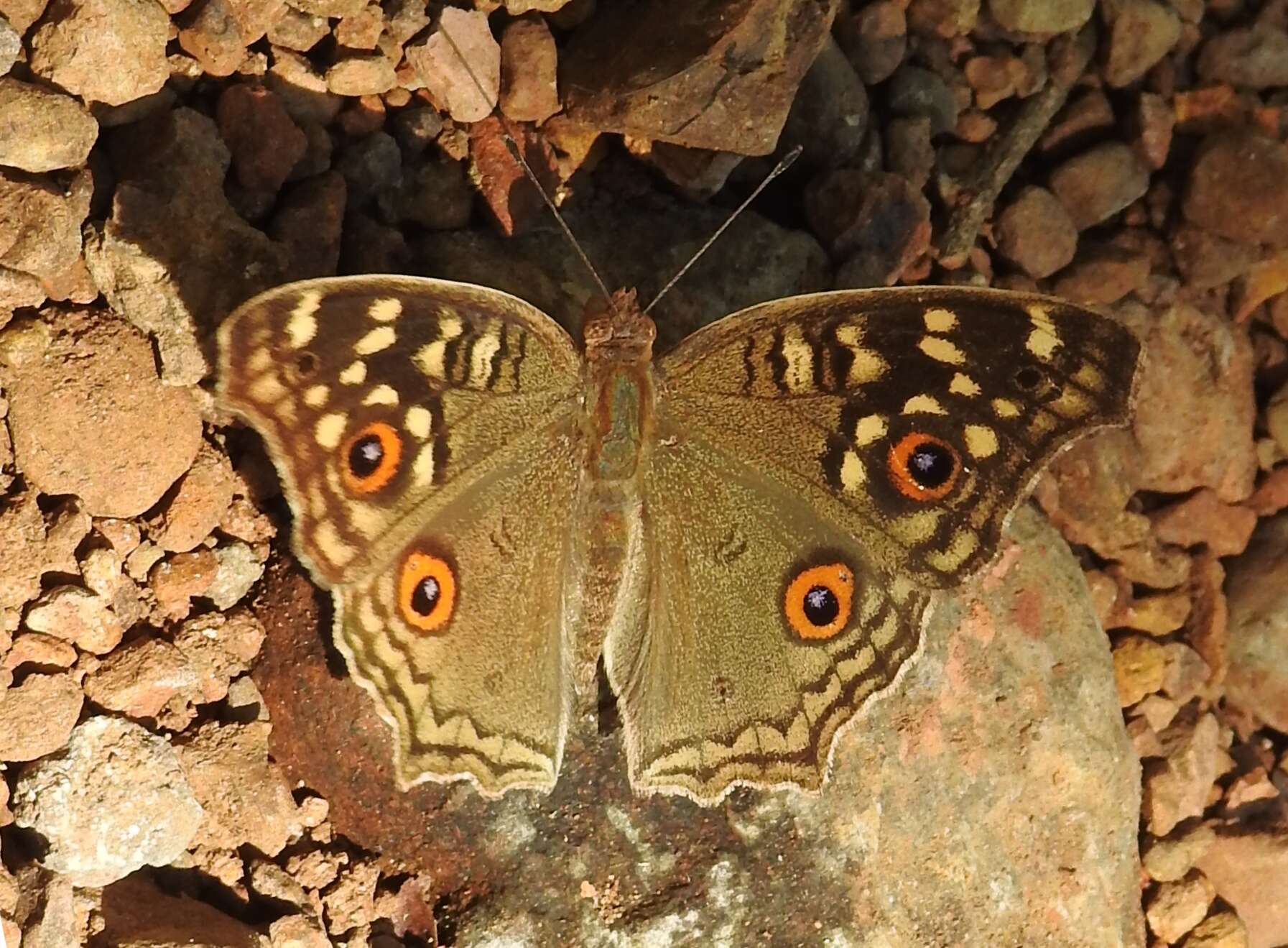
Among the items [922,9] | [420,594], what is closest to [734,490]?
[420,594]

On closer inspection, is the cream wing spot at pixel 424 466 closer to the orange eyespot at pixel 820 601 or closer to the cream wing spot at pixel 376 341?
the cream wing spot at pixel 376 341

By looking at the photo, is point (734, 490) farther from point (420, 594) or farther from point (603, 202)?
point (603, 202)

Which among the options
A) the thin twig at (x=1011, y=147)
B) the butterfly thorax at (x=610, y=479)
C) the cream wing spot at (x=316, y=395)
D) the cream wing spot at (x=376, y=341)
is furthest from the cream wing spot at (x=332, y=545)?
the thin twig at (x=1011, y=147)

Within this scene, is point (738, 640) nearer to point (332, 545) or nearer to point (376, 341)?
point (332, 545)

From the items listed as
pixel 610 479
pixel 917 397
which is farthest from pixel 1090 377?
pixel 610 479

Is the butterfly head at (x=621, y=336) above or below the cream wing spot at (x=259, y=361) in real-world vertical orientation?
below

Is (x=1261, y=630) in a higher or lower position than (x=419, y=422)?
lower
